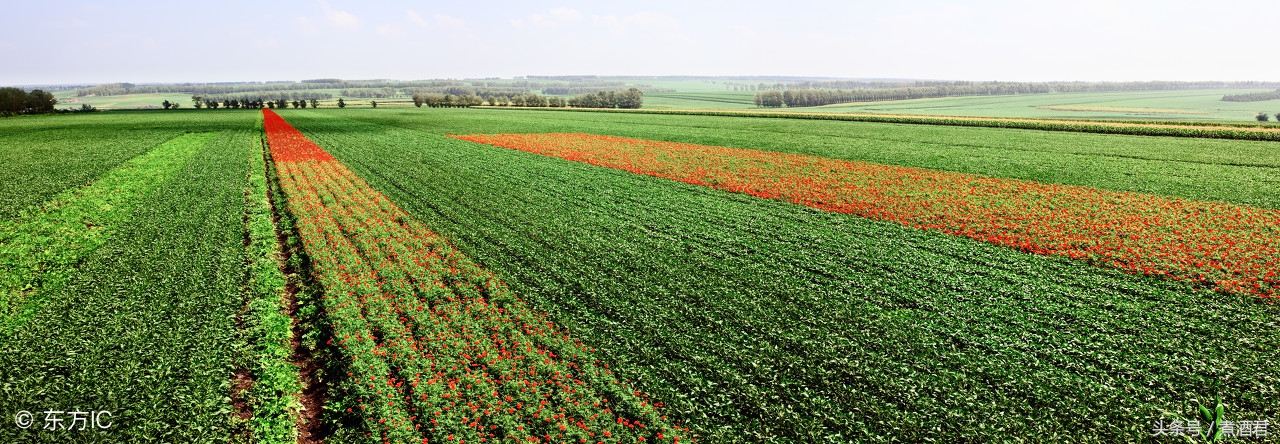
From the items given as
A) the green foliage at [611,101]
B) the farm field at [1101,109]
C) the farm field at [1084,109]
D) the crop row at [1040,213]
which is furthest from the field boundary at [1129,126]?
the green foliage at [611,101]

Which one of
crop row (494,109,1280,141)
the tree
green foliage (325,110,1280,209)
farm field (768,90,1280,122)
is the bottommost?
green foliage (325,110,1280,209)

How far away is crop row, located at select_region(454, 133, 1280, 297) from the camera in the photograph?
49.5 feet

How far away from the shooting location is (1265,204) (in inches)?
840

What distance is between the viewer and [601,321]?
11797 mm

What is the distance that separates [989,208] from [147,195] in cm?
3765

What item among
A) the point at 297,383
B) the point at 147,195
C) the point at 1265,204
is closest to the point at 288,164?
the point at 147,195

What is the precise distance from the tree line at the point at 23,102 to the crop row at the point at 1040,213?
390 feet

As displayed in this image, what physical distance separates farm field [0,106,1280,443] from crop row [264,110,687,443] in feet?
0.19

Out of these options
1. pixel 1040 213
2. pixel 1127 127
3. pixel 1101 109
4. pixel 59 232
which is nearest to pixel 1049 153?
pixel 1127 127

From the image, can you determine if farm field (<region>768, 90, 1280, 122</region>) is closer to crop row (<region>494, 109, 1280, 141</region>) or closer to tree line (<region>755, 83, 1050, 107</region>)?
tree line (<region>755, 83, 1050, 107</region>)

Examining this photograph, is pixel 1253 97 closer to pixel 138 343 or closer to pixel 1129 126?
pixel 1129 126

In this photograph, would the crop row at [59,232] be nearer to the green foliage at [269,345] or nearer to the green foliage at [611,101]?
the green foliage at [269,345]

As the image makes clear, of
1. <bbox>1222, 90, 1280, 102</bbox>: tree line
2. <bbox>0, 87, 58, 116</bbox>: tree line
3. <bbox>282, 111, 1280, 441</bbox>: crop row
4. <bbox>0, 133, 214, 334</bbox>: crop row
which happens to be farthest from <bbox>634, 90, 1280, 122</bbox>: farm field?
<bbox>0, 87, 58, 116</bbox>: tree line

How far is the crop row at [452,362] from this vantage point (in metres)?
8.52
